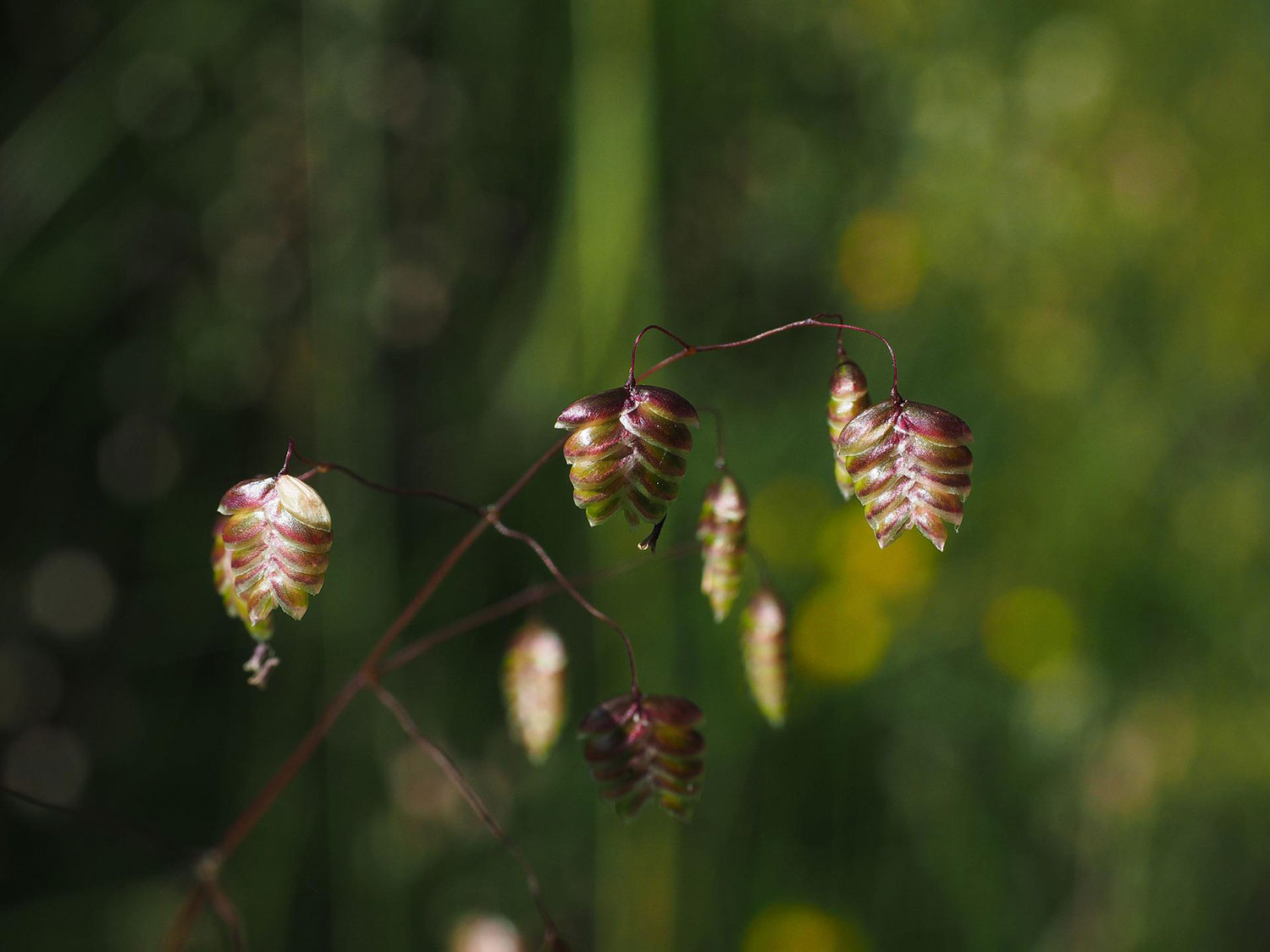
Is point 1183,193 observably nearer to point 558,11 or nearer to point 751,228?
point 751,228

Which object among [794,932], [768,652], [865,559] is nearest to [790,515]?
[865,559]

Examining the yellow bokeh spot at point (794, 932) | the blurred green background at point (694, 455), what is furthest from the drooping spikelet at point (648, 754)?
the yellow bokeh spot at point (794, 932)

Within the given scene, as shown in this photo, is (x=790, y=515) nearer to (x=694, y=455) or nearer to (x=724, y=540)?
(x=694, y=455)

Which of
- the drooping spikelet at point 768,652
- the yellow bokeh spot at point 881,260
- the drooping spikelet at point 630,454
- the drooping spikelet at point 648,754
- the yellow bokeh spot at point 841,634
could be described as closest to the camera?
the drooping spikelet at point 630,454

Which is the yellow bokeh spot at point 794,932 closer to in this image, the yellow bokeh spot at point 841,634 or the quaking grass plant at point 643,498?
the yellow bokeh spot at point 841,634

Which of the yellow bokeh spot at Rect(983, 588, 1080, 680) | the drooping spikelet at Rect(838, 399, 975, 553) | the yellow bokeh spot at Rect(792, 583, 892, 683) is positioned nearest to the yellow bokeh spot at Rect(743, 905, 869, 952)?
the yellow bokeh spot at Rect(792, 583, 892, 683)

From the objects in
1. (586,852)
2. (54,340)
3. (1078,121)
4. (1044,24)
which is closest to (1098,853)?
(586,852)

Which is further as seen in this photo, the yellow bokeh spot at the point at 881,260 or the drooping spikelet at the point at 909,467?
the yellow bokeh spot at the point at 881,260

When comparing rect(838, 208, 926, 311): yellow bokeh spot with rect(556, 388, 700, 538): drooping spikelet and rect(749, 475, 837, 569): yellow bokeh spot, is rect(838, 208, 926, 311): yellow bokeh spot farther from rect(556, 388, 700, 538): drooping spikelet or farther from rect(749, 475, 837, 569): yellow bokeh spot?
rect(556, 388, 700, 538): drooping spikelet
